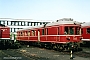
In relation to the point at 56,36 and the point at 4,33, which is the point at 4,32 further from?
the point at 56,36

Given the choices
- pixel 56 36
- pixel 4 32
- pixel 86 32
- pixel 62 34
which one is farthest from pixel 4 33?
pixel 86 32

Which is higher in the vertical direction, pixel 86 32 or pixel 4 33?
pixel 86 32

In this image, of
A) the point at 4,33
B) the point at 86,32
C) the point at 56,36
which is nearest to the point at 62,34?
the point at 56,36

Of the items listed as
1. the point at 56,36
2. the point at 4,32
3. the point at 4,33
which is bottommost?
the point at 56,36

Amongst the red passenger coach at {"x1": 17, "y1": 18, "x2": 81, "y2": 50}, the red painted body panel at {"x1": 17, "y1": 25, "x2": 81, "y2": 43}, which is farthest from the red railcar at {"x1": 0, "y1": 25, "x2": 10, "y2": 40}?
the red passenger coach at {"x1": 17, "y1": 18, "x2": 81, "y2": 50}

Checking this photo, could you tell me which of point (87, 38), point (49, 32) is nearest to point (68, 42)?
point (49, 32)

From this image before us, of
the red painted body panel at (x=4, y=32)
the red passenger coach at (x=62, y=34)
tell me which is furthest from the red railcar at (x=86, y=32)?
the red painted body panel at (x=4, y=32)

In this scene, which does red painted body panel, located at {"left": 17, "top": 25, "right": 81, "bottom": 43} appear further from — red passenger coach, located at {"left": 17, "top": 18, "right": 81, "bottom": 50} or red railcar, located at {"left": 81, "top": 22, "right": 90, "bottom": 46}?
red railcar, located at {"left": 81, "top": 22, "right": 90, "bottom": 46}

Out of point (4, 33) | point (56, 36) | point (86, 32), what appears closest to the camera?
point (56, 36)

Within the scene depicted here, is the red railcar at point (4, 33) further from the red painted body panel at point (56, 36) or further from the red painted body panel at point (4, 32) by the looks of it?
the red painted body panel at point (56, 36)

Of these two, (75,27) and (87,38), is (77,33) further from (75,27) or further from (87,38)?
(87,38)

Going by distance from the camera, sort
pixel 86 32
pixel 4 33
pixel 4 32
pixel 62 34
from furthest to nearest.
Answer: pixel 86 32
pixel 4 32
pixel 4 33
pixel 62 34

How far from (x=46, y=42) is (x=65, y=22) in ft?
16.4

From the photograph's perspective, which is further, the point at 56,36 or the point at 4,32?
the point at 4,32
